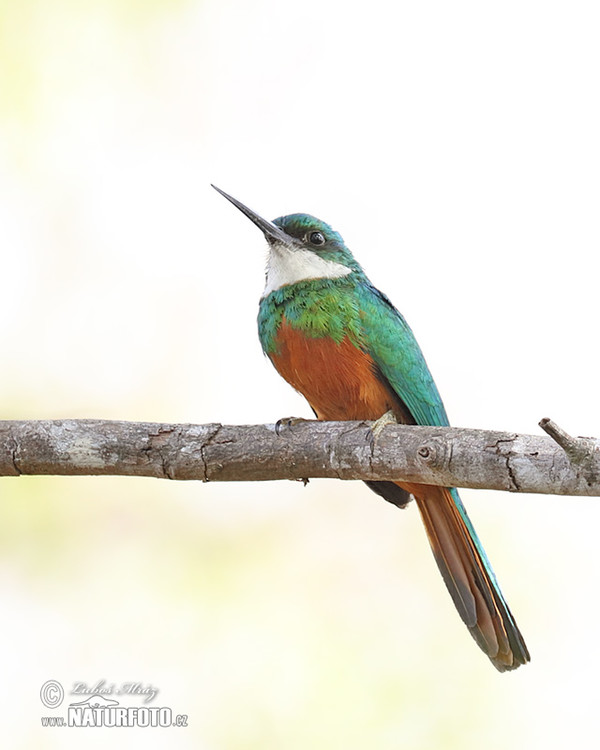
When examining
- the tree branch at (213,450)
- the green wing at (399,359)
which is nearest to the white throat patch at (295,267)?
the green wing at (399,359)

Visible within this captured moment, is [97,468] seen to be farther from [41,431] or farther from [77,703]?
[77,703]

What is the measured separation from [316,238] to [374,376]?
2.34 feet

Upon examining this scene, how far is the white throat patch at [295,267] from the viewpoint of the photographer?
331 cm

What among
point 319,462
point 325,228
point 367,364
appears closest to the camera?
point 319,462

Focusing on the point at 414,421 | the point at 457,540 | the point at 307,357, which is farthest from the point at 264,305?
the point at 457,540

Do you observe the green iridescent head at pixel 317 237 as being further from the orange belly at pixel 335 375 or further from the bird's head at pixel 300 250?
the orange belly at pixel 335 375

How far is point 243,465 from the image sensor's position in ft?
8.37

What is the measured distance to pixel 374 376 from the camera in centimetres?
315

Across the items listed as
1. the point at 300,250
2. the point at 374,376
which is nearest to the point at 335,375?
the point at 374,376

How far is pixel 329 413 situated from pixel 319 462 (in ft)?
2.24

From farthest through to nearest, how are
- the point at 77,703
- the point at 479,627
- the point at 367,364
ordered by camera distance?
1. the point at 77,703
2. the point at 367,364
3. the point at 479,627

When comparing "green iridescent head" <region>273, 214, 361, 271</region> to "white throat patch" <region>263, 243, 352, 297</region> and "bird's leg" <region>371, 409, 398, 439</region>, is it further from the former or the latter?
"bird's leg" <region>371, 409, 398, 439</region>

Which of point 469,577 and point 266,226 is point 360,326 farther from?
point 469,577

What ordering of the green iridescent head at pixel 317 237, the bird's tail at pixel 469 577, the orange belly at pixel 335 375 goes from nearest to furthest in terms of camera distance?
the bird's tail at pixel 469 577, the orange belly at pixel 335 375, the green iridescent head at pixel 317 237
